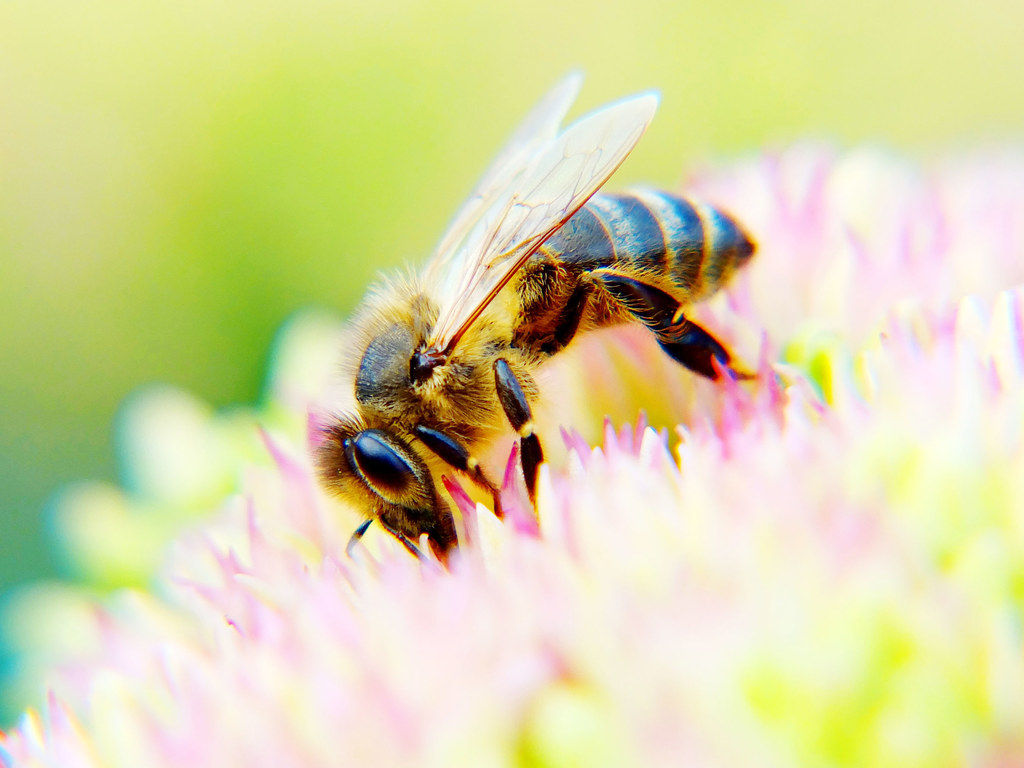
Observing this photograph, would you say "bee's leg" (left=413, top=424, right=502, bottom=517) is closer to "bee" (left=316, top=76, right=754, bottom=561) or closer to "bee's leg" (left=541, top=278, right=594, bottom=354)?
"bee" (left=316, top=76, right=754, bottom=561)

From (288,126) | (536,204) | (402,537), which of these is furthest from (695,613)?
(288,126)

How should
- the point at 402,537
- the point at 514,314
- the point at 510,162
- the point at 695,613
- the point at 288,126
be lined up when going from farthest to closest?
the point at 288,126 < the point at 510,162 < the point at 514,314 < the point at 402,537 < the point at 695,613

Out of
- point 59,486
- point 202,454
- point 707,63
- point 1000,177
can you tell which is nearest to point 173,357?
point 59,486

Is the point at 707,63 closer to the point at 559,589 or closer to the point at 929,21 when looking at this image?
the point at 929,21

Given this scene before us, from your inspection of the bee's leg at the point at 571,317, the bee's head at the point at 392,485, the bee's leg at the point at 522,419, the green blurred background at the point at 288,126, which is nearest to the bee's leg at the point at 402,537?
the bee's head at the point at 392,485

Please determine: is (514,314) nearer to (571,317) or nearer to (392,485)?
(571,317)

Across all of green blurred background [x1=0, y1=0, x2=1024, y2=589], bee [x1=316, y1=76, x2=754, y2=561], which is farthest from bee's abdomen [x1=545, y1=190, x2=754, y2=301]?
green blurred background [x1=0, y1=0, x2=1024, y2=589]

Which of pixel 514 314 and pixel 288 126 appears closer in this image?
pixel 514 314
